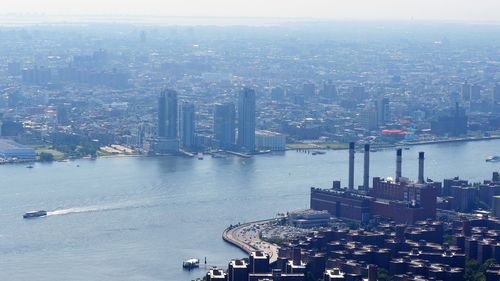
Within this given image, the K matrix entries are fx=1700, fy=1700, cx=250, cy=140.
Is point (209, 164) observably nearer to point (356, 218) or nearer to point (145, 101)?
point (356, 218)

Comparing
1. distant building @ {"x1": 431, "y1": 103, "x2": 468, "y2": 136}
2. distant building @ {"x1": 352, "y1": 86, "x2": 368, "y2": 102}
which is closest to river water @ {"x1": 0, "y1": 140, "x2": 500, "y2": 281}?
distant building @ {"x1": 431, "y1": 103, "x2": 468, "y2": 136}

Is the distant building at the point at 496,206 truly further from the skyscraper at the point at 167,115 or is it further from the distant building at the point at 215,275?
the skyscraper at the point at 167,115

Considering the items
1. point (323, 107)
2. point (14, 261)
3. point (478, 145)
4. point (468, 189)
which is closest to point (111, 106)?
point (323, 107)

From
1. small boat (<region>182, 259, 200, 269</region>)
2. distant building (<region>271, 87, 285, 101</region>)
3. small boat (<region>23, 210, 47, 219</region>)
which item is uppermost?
distant building (<region>271, 87, 285, 101</region>)

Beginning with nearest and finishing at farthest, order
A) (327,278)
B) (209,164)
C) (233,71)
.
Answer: (327,278) < (209,164) < (233,71)

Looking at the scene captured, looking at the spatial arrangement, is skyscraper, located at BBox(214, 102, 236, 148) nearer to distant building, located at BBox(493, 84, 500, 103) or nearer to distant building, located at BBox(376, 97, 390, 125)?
distant building, located at BBox(376, 97, 390, 125)

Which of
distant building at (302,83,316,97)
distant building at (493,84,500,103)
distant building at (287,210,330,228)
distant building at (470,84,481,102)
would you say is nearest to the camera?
distant building at (287,210,330,228)

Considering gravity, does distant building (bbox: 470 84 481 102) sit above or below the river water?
above
